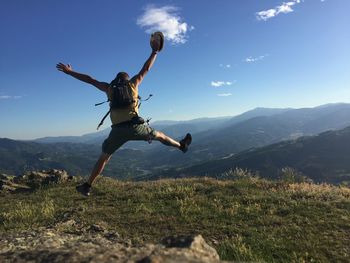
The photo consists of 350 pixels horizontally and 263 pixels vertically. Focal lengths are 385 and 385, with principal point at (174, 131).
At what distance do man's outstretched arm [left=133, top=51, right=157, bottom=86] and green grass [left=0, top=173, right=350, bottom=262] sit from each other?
12.9ft

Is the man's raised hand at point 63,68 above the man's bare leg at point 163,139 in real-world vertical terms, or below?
above

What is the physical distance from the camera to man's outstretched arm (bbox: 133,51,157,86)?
32.6ft

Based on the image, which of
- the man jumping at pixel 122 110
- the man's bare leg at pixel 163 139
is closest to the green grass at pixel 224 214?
the man's bare leg at pixel 163 139

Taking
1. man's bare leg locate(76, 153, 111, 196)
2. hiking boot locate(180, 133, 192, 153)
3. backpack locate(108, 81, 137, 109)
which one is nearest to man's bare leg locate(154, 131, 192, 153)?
hiking boot locate(180, 133, 192, 153)

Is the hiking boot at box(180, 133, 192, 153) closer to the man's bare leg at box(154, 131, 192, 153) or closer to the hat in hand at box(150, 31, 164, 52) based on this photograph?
the man's bare leg at box(154, 131, 192, 153)

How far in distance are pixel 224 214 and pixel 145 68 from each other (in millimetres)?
4847

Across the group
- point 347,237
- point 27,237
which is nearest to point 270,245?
point 347,237

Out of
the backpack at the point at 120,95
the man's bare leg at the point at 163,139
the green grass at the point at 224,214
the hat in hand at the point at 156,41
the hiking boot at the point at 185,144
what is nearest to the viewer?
the green grass at the point at 224,214

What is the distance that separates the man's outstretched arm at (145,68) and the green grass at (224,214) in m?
3.93

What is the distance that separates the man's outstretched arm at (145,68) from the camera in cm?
995

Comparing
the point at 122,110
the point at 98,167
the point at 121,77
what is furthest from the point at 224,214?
the point at 121,77

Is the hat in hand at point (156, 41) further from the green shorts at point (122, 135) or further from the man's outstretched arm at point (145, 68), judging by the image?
the green shorts at point (122, 135)

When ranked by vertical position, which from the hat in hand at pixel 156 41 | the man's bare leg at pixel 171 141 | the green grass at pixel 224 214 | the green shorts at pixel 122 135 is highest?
the hat in hand at pixel 156 41

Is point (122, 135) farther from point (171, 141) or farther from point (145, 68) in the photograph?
point (145, 68)
